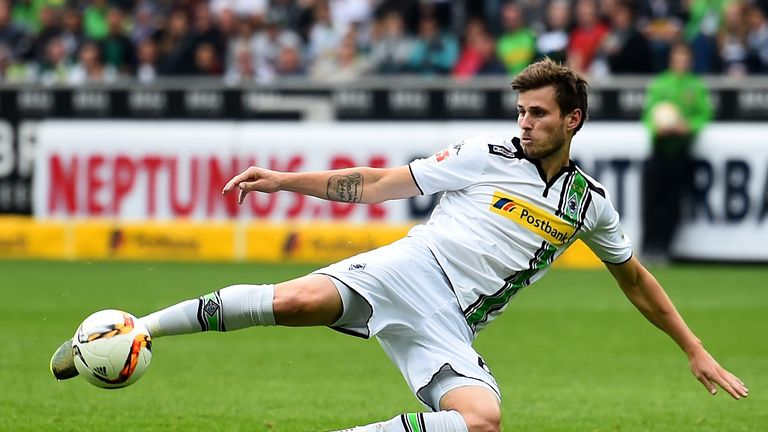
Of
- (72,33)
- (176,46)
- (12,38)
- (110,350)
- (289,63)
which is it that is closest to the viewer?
(110,350)

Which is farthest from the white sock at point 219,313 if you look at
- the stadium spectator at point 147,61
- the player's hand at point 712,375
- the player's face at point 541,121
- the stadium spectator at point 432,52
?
the stadium spectator at point 147,61

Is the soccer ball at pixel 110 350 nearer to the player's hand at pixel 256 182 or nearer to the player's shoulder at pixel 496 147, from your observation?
the player's hand at pixel 256 182

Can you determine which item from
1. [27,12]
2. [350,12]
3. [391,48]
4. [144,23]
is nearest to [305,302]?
[391,48]

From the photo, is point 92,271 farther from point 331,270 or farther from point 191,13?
point 331,270

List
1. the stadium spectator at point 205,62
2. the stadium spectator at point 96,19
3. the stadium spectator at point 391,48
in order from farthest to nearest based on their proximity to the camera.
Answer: the stadium spectator at point 96,19
the stadium spectator at point 205,62
the stadium spectator at point 391,48

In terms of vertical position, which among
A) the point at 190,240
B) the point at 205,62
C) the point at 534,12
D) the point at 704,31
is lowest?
the point at 190,240

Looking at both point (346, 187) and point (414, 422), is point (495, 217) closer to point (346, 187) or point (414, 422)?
point (346, 187)

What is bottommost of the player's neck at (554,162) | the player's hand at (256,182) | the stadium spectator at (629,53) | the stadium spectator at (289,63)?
the stadium spectator at (289,63)

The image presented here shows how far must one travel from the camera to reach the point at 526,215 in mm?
6395

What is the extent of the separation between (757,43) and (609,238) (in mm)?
12600

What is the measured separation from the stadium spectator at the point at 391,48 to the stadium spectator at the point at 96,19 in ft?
16.2

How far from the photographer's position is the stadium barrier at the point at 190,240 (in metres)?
17.3

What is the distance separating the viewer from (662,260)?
16984mm

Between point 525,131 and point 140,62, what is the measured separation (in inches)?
604
